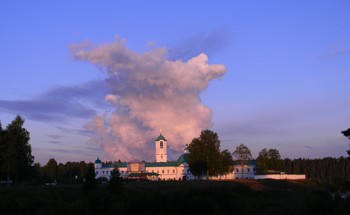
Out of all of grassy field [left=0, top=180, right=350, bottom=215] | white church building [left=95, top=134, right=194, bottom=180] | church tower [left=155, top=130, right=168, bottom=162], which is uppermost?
church tower [left=155, top=130, right=168, bottom=162]

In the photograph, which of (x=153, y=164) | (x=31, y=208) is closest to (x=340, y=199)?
(x=31, y=208)

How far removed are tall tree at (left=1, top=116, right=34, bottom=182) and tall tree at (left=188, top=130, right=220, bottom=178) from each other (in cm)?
3955

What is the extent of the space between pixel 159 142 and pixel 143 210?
113 m

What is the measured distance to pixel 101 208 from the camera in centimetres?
3753

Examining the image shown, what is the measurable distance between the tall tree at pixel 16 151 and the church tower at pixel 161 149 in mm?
80250

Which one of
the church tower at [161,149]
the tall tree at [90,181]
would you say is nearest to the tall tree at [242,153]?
the church tower at [161,149]

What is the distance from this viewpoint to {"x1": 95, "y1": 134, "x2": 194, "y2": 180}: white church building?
137m

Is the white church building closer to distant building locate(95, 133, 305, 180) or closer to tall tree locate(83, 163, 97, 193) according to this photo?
distant building locate(95, 133, 305, 180)

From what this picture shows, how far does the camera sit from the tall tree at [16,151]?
6444 centimetres

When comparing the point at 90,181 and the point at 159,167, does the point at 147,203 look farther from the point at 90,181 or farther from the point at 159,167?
the point at 159,167

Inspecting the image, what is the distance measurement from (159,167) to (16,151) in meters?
80.9

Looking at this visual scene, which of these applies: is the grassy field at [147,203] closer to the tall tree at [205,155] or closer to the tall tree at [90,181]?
the tall tree at [90,181]

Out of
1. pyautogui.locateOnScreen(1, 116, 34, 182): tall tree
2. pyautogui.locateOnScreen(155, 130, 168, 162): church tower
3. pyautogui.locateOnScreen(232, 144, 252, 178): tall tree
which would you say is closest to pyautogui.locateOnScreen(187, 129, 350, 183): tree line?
pyautogui.locateOnScreen(232, 144, 252, 178): tall tree

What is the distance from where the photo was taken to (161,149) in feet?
492
